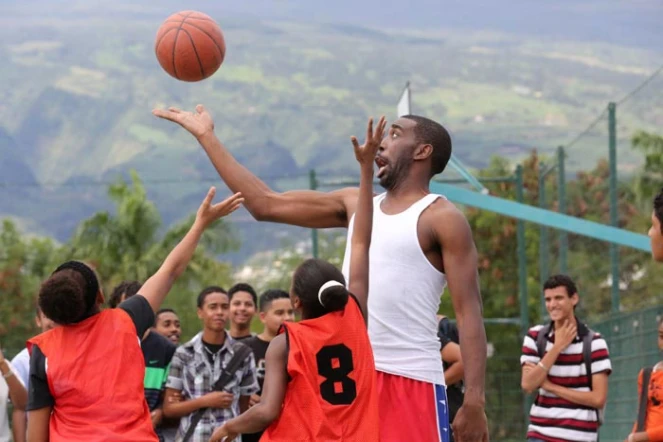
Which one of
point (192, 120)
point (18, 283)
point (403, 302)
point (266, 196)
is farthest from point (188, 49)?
point (18, 283)

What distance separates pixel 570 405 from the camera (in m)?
8.67

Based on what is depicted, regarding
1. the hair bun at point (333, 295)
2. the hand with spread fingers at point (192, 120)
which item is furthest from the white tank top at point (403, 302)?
the hand with spread fingers at point (192, 120)

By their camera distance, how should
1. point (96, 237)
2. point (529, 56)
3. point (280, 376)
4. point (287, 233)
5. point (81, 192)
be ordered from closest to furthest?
point (280, 376), point (96, 237), point (287, 233), point (81, 192), point (529, 56)

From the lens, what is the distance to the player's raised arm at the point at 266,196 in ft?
20.0

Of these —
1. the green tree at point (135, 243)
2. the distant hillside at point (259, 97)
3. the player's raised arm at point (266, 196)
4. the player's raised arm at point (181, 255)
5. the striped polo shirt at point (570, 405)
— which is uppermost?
the distant hillside at point (259, 97)

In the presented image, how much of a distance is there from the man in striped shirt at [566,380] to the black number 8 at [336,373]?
11.8 feet

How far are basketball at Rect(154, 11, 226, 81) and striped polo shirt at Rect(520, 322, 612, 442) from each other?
10.5ft

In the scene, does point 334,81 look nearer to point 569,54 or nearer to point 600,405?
point 569,54

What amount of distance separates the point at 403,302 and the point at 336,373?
48cm

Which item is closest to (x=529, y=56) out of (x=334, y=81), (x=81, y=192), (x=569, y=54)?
(x=569, y=54)

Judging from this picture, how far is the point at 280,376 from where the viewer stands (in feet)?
17.8

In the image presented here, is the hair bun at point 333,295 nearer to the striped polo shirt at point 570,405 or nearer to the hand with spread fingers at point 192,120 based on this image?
the hand with spread fingers at point 192,120

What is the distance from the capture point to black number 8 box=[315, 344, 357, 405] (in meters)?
5.35

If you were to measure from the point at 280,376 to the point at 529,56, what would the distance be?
167 meters
